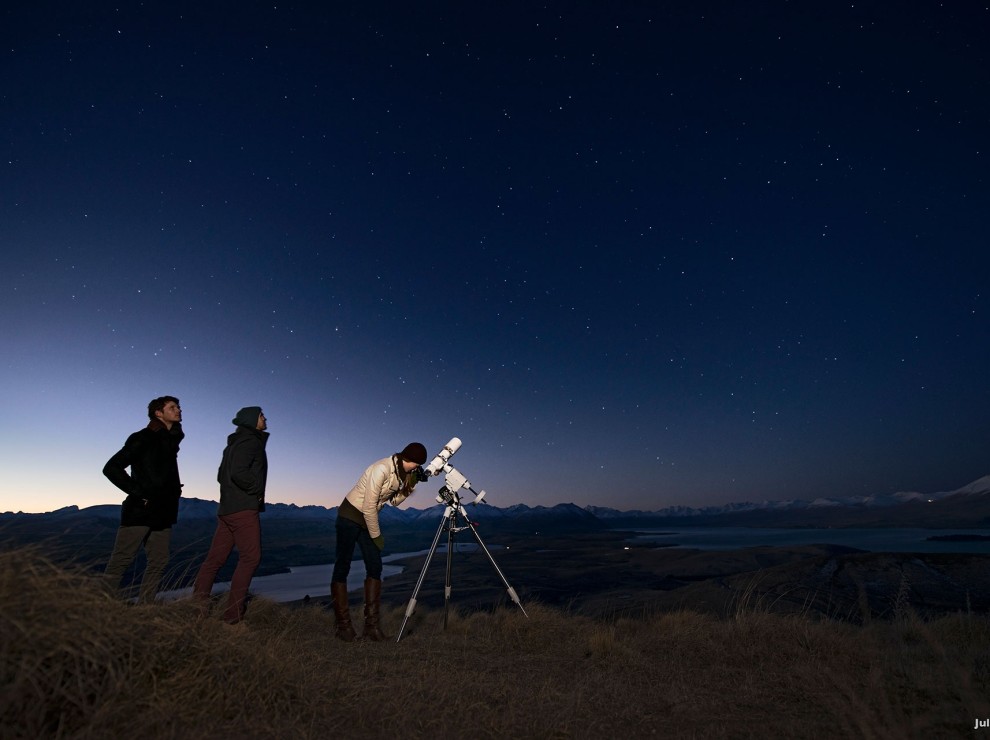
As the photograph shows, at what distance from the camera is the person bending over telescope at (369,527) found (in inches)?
222

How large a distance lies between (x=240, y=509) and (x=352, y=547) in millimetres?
1219

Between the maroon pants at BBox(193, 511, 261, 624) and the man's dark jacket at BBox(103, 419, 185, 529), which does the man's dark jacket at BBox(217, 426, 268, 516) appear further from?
the man's dark jacket at BBox(103, 419, 185, 529)

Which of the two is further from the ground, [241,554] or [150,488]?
[150,488]

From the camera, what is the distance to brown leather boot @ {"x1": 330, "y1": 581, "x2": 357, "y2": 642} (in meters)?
5.67

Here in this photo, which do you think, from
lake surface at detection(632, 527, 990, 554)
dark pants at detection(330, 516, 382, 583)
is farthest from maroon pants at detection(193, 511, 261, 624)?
lake surface at detection(632, 527, 990, 554)

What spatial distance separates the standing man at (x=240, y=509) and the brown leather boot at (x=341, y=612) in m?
0.94

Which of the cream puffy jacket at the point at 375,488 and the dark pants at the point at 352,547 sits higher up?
the cream puffy jacket at the point at 375,488

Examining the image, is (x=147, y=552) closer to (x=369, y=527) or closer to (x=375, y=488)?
(x=369, y=527)

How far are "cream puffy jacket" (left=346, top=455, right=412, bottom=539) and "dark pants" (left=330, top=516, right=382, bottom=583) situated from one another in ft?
0.56

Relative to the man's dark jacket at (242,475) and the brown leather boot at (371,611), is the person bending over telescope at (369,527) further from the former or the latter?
the man's dark jacket at (242,475)

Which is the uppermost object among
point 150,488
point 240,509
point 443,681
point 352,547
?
point 150,488

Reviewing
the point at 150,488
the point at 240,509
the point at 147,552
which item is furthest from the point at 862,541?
the point at 150,488

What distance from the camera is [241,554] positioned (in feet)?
A: 17.5

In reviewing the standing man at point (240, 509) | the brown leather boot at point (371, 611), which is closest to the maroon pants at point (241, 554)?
the standing man at point (240, 509)
